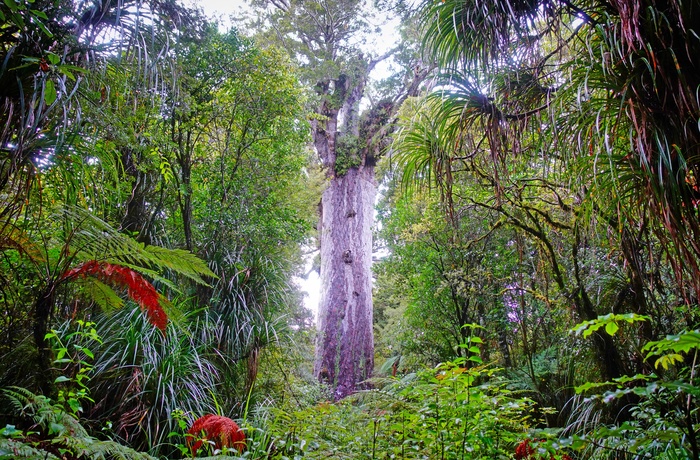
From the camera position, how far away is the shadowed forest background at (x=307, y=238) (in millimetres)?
1999

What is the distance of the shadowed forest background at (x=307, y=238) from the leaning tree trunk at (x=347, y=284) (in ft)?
0.67

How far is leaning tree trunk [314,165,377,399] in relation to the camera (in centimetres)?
762

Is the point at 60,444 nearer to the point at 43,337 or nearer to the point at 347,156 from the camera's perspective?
the point at 43,337

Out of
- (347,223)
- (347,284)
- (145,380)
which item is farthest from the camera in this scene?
(347,223)

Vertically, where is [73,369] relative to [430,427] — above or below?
above

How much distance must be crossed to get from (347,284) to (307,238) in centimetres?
249

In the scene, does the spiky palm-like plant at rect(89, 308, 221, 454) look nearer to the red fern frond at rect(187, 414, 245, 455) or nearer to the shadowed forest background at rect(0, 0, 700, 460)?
the shadowed forest background at rect(0, 0, 700, 460)

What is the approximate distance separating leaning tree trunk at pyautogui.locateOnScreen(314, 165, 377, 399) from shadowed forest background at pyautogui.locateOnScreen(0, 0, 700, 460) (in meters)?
0.21

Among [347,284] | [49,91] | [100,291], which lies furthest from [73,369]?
[347,284]

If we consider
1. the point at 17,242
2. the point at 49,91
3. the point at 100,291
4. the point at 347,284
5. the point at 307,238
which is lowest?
the point at 100,291

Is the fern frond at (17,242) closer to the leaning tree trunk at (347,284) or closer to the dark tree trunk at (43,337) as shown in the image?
the dark tree trunk at (43,337)

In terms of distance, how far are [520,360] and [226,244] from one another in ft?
13.4

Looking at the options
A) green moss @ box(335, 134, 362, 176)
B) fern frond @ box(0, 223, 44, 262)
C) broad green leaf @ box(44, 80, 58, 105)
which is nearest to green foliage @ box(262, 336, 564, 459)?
fern frond @ box(0, 223, 44, 262)

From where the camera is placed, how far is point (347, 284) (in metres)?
8.31
